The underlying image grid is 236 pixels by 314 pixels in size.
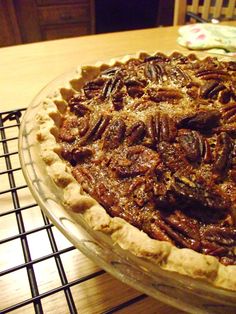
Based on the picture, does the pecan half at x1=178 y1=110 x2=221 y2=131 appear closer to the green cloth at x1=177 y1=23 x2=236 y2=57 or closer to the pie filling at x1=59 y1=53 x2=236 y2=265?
the pie filling at x1=59 y1=53 x2=236 y2=265

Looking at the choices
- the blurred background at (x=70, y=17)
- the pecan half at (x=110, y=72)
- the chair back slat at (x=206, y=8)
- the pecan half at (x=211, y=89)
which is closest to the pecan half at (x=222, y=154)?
the pecan half at (x=211, y=89)

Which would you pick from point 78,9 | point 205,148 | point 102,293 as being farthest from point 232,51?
point 78,9

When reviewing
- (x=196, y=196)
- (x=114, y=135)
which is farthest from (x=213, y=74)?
(x=196, y=196)

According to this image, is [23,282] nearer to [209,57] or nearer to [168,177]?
[168,177]

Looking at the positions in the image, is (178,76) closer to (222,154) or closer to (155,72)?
(155,72)

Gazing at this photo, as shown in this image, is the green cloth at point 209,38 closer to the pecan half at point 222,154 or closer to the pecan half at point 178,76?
the pecan half at point 178,76

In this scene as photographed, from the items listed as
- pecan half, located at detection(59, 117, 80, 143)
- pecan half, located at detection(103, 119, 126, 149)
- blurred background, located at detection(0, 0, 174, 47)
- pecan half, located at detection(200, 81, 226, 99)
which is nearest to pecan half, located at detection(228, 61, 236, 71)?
pecan half, located at detection(200, 81, 226, 99)
